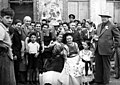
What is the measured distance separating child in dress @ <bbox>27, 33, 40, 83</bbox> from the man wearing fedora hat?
1787 mm

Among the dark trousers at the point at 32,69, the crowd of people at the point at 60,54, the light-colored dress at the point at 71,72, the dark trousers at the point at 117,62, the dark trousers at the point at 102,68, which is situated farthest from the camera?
the dark trousers at the point at 117,62

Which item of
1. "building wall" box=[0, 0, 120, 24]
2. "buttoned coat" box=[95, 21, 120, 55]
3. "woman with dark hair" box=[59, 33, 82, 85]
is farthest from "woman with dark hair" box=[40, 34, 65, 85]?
"building wall" box=[0, 0, 120, 24]

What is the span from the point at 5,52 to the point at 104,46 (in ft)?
11.2

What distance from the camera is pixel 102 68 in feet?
26.0

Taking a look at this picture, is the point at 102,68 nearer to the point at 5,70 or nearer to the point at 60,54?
the point at 60,54

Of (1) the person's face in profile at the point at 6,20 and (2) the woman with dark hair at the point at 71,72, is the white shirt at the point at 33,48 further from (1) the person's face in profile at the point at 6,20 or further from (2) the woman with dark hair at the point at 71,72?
(1) the person's face in profile at the point at 6,20

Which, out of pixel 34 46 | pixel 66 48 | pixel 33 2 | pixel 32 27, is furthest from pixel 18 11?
pixel 66 48

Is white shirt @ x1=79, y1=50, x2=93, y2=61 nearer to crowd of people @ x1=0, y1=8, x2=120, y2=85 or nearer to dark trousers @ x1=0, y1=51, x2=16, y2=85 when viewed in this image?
crowd of people @ x1=0, y1=8, x2=120, y2=85

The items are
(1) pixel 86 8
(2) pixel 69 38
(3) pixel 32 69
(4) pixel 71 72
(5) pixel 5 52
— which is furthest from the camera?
(1) pixel 86 8

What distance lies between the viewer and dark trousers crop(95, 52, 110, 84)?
7.75m

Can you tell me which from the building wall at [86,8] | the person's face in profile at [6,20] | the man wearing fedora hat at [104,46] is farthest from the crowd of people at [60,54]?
the building wall at [86,8]

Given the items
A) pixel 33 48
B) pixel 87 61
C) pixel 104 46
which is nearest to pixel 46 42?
pixel 33 48

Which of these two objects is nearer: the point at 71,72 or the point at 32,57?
the point at 71,72

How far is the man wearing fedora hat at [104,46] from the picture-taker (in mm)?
7652
